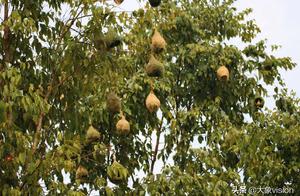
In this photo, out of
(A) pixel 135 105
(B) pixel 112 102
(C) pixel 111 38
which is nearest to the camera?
(C) pixel 111 38

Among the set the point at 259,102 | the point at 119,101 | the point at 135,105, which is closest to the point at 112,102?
the point at 119,101

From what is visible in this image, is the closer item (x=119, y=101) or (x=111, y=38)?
(x=111, y=38)

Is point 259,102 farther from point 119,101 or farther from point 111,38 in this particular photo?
point 111,38

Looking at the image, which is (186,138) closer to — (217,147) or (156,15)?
(217,147)

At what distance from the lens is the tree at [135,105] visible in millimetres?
5396

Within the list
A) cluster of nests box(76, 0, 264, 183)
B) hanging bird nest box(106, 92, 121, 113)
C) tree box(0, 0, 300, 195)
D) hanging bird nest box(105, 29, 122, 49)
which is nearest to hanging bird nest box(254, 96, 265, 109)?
tree box(0, 0, 300, 195)

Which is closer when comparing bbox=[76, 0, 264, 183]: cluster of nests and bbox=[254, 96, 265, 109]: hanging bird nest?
bbox=[76, 0, 264, 183]: cluster of nests

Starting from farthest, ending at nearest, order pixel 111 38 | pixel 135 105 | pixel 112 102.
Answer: pixel 135 105, pixel 112 102, pixel 111 38

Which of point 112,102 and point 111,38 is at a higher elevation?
point 111,38

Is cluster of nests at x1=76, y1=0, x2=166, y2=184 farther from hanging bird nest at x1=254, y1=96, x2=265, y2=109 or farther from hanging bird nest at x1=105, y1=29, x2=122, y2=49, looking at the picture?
hanging bird nest at x1=254, y1=96, x2=265, y2=109

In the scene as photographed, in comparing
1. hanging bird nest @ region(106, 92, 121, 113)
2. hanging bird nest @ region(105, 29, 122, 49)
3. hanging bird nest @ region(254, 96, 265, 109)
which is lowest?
hanging bird nest @ region(106, 92, 121, 113)

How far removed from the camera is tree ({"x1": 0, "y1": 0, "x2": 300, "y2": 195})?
5.40 metres

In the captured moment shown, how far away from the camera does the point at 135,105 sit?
9305 millimetres

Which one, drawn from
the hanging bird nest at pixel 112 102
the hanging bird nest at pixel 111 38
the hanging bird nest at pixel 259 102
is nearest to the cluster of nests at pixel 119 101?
the hanging bird nest at pixel 112 102
